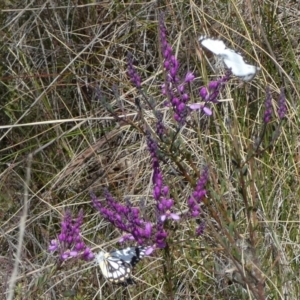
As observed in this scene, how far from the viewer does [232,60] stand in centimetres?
140

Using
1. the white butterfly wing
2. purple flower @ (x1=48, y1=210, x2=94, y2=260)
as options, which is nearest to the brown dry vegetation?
purple flower @ (x1=48, y1=210, x2=94, y2=260)

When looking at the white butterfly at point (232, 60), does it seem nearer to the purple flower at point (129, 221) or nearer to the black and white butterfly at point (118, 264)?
the purple flower at point (129, 221)

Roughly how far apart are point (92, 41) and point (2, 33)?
1.31ft

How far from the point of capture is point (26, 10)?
2721mm

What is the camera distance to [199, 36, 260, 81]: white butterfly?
53.4 inches

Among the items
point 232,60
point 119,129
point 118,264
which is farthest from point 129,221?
point 119,129

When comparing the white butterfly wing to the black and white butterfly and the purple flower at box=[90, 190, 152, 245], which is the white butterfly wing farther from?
the black and white butterfly

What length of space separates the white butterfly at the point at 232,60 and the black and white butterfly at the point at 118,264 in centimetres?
51

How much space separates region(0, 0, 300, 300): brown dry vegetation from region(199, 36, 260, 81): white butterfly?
66 centimetres

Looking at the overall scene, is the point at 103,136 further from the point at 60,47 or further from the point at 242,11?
the point at 242,11

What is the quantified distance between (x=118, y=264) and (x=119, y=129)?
2.98 feet

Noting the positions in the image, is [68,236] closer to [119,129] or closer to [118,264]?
[118,264]

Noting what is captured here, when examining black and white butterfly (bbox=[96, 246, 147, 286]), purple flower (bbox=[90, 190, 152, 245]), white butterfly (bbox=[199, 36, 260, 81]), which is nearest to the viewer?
white butterfly (bbox=[199, 36, 260, 81])

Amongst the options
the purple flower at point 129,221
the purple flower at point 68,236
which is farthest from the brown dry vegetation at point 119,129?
the purple flower at point 129,221
